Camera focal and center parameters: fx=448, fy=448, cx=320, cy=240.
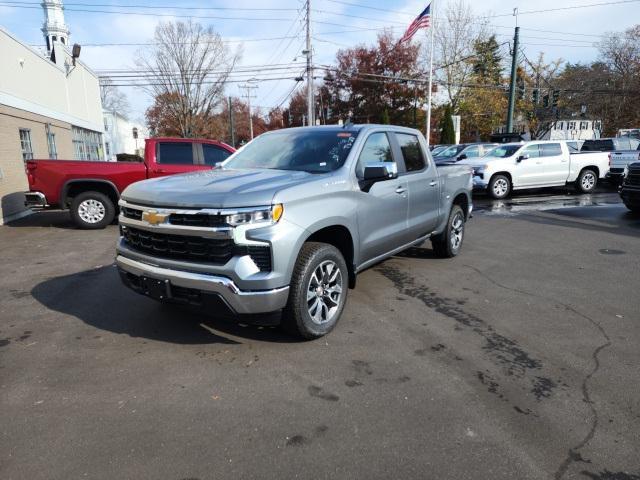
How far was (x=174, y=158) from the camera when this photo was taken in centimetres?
1009

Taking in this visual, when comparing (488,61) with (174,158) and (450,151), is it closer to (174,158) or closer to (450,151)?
(450,151)

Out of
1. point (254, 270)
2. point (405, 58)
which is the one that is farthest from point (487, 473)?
point (405, 58)

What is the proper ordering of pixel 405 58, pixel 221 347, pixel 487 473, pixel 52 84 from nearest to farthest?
pixel 487 473, pixel 221 347, pixel 52 84, pixel 405 58

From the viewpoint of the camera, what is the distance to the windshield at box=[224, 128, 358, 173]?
4.46 m

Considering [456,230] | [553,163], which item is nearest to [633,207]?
[553,163]

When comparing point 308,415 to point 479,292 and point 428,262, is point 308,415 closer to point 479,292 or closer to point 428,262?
point 479,292

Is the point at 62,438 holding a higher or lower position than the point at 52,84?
lower

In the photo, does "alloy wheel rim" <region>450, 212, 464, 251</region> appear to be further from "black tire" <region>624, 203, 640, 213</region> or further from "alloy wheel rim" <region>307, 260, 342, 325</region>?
"black tire" <region>624, 203, 640, 213</region>

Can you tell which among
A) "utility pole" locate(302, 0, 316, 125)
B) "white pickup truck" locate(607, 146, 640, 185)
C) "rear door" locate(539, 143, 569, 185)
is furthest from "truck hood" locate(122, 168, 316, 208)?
"utility pole" locate(302, 0, 316, 125)

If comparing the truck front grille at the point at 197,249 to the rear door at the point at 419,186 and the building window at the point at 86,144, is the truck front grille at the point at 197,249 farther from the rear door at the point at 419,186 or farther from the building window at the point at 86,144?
the building window at the point at 86,144

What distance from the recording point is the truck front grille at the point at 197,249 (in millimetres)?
3342

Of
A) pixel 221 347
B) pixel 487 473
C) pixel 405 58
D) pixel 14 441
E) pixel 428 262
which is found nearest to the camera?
pixel 487 473

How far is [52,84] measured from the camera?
16844 millimetres

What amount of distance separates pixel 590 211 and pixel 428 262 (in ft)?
24.9
